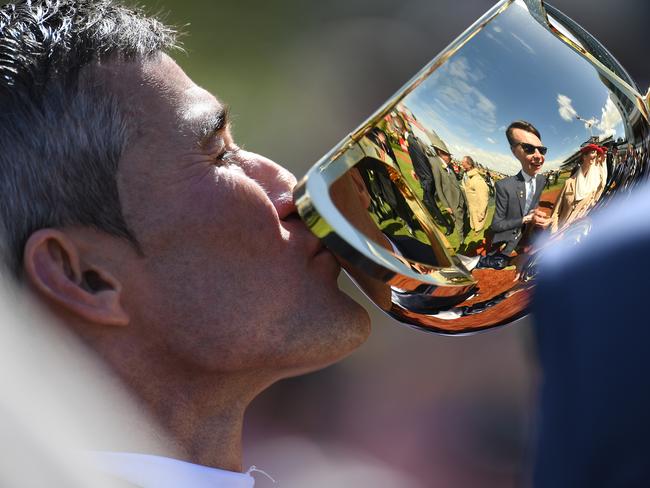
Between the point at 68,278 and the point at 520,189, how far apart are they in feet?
2.20

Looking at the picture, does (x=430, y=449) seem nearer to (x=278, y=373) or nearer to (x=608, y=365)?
(x=278, y=373)

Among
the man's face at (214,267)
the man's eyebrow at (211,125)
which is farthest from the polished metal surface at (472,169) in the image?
the man's eyebrow at (211,125)

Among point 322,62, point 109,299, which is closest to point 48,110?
point 109,299

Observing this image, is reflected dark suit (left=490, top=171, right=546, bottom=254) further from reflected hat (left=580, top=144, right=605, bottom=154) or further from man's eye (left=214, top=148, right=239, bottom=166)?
man's eye (left=214, top=148, right=239, bottom=166)

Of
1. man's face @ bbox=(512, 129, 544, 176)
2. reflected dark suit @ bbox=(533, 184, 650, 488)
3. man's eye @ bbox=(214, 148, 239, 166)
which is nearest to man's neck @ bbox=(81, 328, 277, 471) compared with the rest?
man's eye @ bbox=(214, 148, 239, 166)

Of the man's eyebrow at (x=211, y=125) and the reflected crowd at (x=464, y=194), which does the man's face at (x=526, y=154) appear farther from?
the man's eyebrow at (x=211, y=125)

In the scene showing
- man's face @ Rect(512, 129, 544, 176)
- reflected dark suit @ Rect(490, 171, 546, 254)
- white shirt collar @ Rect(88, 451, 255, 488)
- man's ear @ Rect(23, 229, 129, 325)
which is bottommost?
white shirt collar @ Rect(88, 451, 255, 488)

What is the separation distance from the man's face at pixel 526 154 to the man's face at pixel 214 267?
0.36 metres

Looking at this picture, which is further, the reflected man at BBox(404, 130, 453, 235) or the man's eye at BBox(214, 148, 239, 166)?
the man's eye at BBox(214, 148, 239, 166)

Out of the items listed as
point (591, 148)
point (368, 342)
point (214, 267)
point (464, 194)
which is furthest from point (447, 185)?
point (368, 342)

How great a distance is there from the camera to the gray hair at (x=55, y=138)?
62.0 inches

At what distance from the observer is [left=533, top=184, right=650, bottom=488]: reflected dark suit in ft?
2.58

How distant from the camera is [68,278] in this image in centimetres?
157

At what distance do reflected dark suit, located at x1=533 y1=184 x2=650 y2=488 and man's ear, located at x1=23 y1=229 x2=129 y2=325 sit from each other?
868 mm
